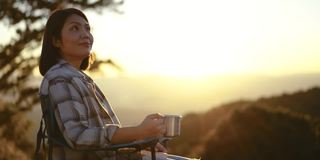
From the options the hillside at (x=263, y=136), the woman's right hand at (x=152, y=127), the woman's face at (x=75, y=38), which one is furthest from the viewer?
the hillside at (x=263, y=136)

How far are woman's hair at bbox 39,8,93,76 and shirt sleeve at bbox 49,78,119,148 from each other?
25 cm

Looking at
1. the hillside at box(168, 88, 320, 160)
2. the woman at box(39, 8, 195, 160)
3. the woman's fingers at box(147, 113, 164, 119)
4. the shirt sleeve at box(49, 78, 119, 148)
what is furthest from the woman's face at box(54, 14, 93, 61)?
the hillside at box(168, 88, 320, 160)

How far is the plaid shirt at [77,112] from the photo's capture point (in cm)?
278

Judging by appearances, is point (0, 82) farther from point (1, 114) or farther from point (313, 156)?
point (313, 156)

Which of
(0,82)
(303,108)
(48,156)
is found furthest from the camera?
(303,108)

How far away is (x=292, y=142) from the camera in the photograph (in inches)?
389

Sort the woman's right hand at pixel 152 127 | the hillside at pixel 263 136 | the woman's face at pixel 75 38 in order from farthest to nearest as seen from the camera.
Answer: the hillside at pixel 263 136, the woman's face at pixel 75 38, the woman's right hand at pixel 152 127

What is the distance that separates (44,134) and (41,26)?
8.20 m

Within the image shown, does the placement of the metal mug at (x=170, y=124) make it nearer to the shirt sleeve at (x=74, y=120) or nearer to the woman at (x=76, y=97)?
the woman at (x=76, y=97)

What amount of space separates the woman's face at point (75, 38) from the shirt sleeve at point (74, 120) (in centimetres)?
23

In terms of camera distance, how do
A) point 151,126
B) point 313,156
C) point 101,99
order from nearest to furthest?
1. point 151,126
2. point 101,99
3. point 313,156

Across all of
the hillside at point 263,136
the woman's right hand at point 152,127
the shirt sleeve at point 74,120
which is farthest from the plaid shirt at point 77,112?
the hillside at point 263,136

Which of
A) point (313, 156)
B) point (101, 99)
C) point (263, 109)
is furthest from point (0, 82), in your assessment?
point (101, 99)

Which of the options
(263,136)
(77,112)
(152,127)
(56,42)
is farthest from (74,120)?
(263,136)
